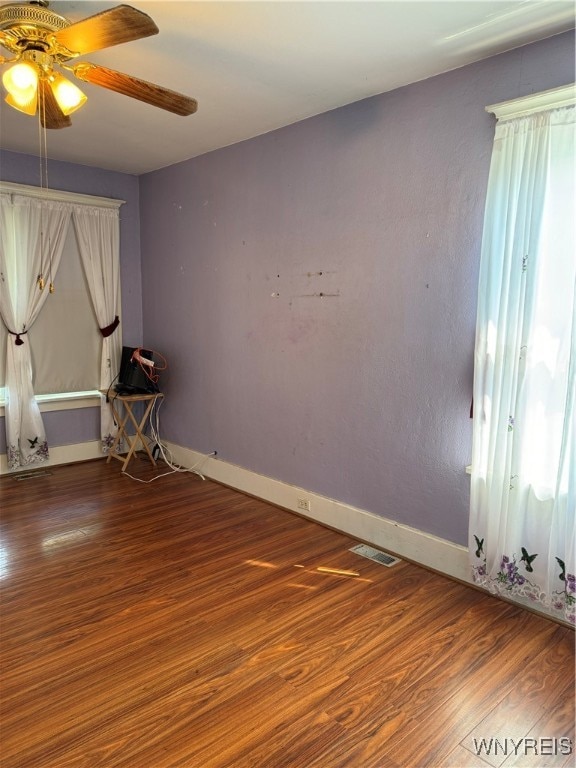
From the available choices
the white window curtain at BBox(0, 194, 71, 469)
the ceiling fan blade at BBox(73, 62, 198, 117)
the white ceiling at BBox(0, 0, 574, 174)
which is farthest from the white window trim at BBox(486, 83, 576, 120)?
the white window curtain at BBox(0, 194, 71, 469)

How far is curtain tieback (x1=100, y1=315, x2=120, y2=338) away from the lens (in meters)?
4.88

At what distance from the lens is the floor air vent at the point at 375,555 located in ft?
9.93

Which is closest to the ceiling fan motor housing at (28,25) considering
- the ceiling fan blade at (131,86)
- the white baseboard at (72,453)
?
the ceiling fan blade at (131,86)

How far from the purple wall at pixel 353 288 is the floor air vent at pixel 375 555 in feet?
0.75

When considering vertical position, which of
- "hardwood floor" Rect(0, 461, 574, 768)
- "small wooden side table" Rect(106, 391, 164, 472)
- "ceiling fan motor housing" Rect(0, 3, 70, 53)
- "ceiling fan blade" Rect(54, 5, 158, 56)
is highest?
"ceiling fan motor housing" Rect(0, 3, 70, 53)

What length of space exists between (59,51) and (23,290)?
274 cm

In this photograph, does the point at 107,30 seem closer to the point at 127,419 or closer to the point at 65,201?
the point at 65,201

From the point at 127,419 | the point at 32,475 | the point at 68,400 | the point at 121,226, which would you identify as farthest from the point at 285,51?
the point at 32,475

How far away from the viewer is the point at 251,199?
3.88m

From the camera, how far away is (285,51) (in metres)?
2.51

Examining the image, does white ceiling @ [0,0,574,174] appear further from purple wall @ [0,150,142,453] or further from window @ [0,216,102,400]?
window @ [0,216,102,400]

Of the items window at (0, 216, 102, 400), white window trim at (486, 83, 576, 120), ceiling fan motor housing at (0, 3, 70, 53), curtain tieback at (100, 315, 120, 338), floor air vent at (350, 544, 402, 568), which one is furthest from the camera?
curtain tieback at (100, 315, 120, 338)

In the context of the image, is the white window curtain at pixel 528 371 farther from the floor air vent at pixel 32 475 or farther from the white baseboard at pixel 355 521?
the floor air vent at pixel 32 475

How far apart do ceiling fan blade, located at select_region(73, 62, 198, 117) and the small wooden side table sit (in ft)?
9.26
